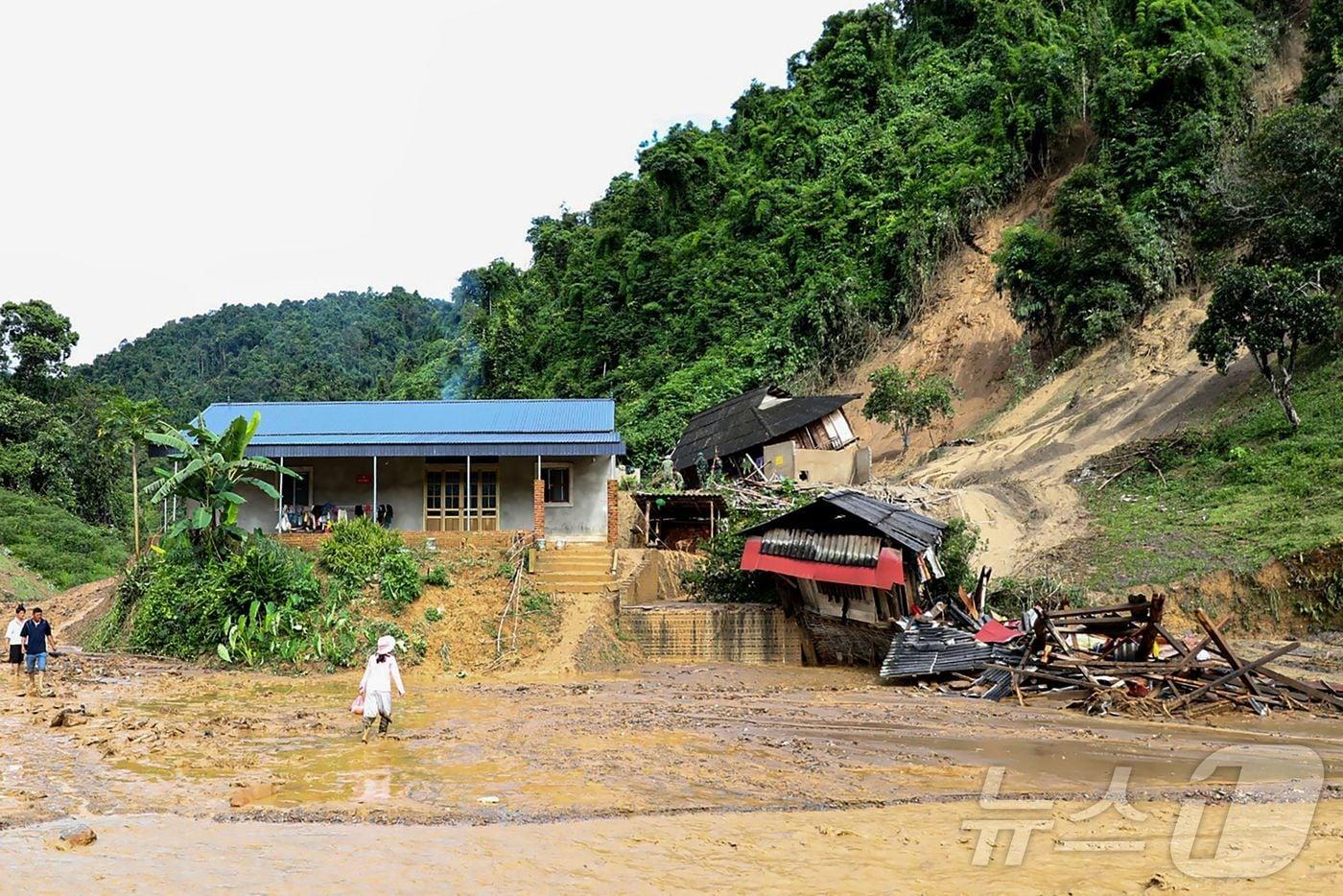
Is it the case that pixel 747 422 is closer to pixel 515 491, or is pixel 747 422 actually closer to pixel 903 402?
pixel 903 402

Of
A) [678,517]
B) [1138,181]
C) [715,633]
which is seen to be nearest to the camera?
[715,633]

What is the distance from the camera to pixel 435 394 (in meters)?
→ 58.8

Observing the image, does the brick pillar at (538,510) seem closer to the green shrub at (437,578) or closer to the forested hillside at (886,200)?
the green shrub at (437,578)

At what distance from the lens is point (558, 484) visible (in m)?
24.0

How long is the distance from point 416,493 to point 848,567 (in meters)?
10.5

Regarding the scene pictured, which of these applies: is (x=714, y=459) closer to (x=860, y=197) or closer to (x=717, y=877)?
(x=860, y=197)

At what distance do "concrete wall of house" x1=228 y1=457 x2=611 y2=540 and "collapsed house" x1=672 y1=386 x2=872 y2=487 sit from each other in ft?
23.6

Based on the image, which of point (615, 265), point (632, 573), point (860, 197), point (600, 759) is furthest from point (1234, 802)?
point (615, 265)

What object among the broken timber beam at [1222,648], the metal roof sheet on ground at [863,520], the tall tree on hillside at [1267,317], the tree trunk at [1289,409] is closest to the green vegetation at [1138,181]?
the tall tree on hillside at [1267,317]

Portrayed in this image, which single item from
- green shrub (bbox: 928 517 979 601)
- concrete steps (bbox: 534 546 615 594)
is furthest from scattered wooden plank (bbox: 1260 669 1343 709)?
concrete steps (bbox: 534 546 615 594)

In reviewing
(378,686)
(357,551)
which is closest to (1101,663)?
(378,686)

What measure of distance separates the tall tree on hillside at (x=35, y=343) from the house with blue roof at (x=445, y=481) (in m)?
24.0

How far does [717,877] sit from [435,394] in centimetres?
5301

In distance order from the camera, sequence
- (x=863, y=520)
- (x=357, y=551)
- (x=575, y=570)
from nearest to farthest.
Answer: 1. (x=863, y=520)
2. (x=357, y=551)
3. (x=575, y=570)
